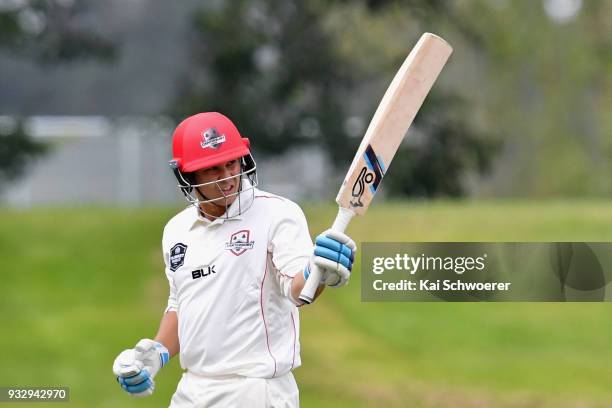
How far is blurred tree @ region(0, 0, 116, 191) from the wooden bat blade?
13276 millimetres

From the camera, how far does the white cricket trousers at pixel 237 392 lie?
4.11 meters

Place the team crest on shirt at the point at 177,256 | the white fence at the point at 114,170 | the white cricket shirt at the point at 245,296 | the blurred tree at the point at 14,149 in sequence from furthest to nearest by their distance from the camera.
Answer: the white fence at the point at 114,170 → the blurred tree at the point at 14,149 → the team crest on shirt at the point at 177,256 → the white cricket shirt at the point at 245,296

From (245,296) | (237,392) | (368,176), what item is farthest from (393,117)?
(237,392)

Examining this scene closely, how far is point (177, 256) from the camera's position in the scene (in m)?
4.26

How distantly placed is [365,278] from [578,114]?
1489 centimetres

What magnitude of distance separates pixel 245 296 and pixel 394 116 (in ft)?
2.39

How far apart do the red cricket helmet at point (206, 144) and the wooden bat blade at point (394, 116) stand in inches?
14.2

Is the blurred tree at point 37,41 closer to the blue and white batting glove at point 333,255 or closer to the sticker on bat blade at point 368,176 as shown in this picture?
the sticker on bat blade at point 368,176

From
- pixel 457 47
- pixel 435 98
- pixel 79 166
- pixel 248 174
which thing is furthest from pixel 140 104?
pixel 248 174

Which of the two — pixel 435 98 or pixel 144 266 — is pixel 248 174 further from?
pixel 435 98

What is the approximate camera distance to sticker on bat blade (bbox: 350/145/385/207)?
13.6ft

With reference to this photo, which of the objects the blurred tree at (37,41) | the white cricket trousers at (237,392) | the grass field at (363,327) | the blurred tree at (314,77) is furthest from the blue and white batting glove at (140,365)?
the blurred tree at (314,77)

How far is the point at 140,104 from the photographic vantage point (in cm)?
1848

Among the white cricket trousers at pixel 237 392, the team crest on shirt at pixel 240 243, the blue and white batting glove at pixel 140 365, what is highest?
the team crest on shirt at pixel 240 243
